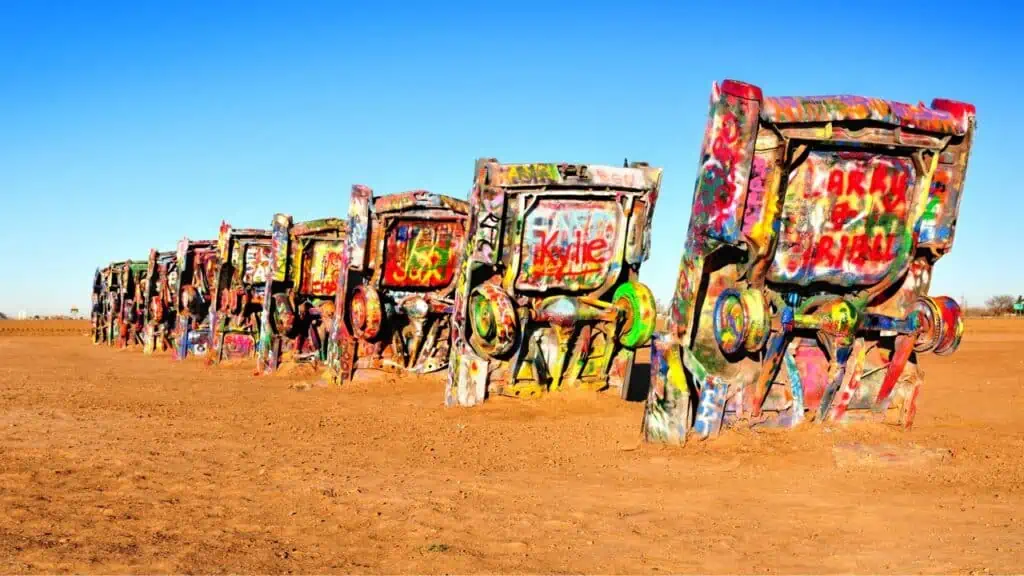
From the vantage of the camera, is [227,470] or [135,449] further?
[135,449]

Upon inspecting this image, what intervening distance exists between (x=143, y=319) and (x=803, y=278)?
2085cm

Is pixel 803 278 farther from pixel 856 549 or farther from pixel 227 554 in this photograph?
pixel 227 554

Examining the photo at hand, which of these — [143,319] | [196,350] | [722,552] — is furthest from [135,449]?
[143,319]

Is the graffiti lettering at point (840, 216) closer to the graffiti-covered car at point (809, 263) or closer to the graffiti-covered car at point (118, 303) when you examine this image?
the graffiti-covered car at point (809, 263)

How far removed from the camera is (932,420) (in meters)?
9.38

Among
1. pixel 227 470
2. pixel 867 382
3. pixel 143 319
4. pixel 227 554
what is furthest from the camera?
pixel 143 319

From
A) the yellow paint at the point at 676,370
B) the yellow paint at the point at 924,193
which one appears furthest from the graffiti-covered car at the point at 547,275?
the yellow paint at the point at 924,193

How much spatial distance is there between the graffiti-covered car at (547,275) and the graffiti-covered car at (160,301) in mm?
13274

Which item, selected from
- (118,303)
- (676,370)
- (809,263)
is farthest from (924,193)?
(118,303)

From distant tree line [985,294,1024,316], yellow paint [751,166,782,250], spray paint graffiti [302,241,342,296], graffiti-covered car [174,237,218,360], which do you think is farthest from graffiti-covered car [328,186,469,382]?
distant tree line [985,294,1024,316]

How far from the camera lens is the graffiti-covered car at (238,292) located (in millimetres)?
18438

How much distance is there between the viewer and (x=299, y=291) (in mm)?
16406

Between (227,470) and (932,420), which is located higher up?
(932,420)

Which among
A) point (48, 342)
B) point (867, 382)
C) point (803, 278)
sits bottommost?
point (48, 342)
